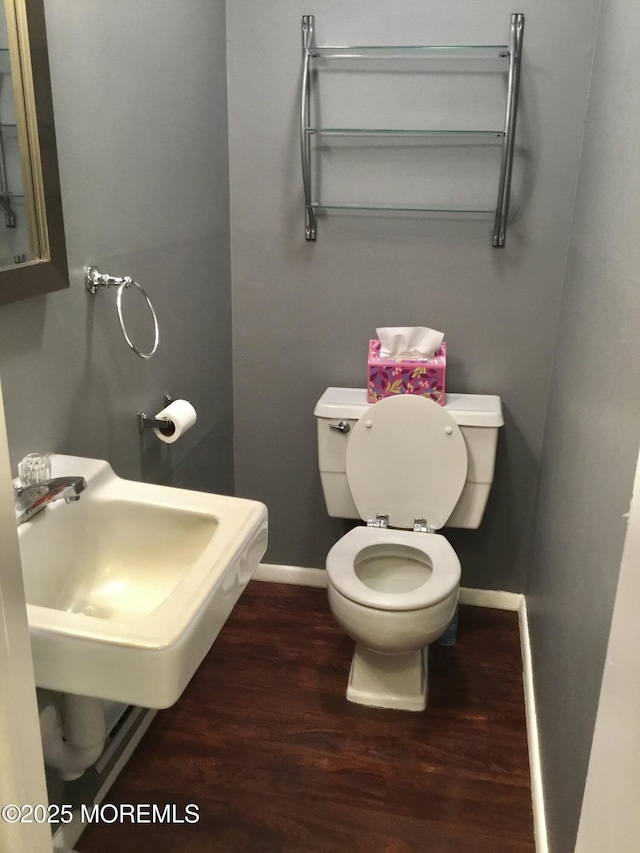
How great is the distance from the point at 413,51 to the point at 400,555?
1.46m

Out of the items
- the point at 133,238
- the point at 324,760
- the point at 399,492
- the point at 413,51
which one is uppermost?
the point at 413,51

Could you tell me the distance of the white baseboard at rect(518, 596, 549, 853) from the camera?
1590mm

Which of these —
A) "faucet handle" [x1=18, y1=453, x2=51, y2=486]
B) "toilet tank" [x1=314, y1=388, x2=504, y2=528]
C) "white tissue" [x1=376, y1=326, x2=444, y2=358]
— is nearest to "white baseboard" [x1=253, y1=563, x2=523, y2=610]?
"toilet tank" [x1=314, y1=388, x2=504, y2=528]

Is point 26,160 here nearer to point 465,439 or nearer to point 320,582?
point 465,439

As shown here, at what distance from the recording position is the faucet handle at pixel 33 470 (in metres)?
1.29

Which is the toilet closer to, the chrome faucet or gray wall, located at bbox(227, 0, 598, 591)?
gray wall, located at bbox(227, 0, 598, 591)

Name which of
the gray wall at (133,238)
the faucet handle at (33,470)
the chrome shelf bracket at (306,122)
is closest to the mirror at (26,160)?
the gray wall at (133,238)

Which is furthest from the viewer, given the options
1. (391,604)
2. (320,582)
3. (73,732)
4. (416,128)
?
(320,582)

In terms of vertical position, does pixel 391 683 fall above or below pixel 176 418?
below

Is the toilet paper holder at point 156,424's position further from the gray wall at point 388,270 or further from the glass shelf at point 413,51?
the glass shelf at point 413,51

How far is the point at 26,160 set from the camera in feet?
4.15

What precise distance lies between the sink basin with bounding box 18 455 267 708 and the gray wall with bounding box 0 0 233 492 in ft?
0.59

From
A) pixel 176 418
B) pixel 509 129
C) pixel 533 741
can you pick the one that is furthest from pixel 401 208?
pixel 533 741

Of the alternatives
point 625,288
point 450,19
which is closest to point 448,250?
point 450,19
